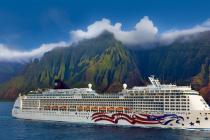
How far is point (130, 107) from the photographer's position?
285 ft

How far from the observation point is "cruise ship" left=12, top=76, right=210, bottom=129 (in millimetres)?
78625

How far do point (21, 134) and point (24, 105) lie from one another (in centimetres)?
3117

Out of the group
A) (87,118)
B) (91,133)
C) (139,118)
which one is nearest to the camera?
(91,133)

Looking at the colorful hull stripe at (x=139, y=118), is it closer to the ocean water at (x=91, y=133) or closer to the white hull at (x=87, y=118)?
the white hull at (x=87, y=118)

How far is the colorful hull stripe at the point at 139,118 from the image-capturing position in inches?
3137

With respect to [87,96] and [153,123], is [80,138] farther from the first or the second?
[87,96]

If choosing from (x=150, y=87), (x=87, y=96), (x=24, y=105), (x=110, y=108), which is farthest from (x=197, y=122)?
(x=24, y=105)

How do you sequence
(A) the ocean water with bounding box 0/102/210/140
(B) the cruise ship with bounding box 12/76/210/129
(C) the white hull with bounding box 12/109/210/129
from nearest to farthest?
(A) the ocean water with bounding box 0/102/210/140 < (C) the white hull with bounding box 12/109/210/129 < (B) the cruise ship with bounding box 12/76/210/129

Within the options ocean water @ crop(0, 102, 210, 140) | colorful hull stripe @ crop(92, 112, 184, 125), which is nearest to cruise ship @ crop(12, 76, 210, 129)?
colorful hull stripe @ crop(92, 112, 184, 125)

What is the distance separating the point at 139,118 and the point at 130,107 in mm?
3862

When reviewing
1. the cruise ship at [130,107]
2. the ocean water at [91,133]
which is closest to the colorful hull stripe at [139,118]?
the cruise ship at [130,107]

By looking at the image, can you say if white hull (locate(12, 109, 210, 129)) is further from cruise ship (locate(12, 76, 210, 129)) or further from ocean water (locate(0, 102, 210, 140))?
ocean water (locate(0, 102, 210, 140))

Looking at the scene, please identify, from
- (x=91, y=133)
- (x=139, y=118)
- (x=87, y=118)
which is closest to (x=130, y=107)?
(x=139, y=118)

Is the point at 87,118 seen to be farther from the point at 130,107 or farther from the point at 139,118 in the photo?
the point at 139,118
